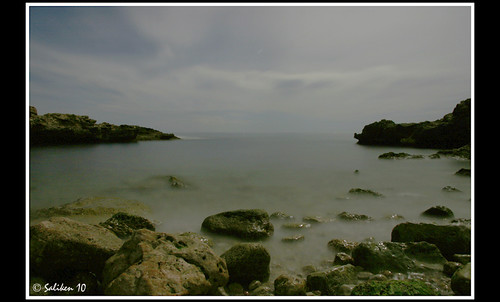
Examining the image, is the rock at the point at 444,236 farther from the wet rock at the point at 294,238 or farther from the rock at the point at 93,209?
the rock at the point at 93,209

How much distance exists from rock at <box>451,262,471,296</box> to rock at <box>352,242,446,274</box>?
0.90 meters

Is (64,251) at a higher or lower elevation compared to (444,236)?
higher

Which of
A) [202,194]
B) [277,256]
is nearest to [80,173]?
[202,194]

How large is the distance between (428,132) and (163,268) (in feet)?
159

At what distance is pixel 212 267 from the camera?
398 cm

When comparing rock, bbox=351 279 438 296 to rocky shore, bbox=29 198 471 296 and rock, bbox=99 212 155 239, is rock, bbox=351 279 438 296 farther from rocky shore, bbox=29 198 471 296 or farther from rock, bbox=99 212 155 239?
rock, bbox=99 212 155 239

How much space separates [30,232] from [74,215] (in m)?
4.26

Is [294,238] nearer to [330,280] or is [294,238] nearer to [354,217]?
[330,280]

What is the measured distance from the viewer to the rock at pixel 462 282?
154 inches

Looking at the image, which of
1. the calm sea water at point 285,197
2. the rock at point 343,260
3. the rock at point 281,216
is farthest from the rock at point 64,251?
the rock at point 281,216

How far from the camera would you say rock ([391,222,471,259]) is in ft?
18.1

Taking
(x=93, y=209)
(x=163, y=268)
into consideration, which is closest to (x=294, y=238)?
(x=163, y=268)

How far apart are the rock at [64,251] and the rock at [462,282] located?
5755 millimetres

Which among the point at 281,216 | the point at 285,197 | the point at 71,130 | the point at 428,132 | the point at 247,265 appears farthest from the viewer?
the point at 71,130
